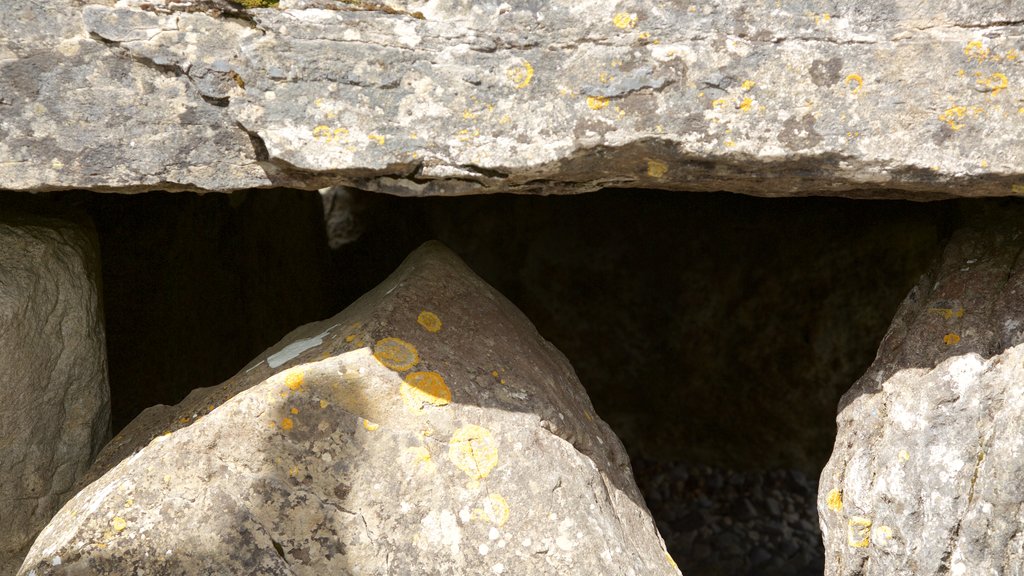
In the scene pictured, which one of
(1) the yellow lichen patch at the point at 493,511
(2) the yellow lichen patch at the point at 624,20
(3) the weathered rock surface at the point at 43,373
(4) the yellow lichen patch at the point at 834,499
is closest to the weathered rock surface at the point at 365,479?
(1) the yellow lichen patch at the point at 493,511

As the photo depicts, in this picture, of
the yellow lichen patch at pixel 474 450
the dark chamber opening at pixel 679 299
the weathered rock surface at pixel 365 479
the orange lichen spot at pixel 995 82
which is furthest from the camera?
the dark chamber opening at pixel 679 299

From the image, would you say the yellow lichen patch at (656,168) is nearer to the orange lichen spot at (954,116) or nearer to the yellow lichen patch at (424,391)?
the orange lichen spot at (954,116)

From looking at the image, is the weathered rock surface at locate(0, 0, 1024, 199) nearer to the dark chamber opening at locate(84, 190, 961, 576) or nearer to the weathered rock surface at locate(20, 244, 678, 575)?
the weathered rock surface at locate(20, 244, 678, 575)

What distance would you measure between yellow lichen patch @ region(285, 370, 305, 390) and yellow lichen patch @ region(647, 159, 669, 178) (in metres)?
0.83

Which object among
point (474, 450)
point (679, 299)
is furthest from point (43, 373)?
point (679, 299)

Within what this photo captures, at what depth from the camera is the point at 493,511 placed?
1671 millimetres

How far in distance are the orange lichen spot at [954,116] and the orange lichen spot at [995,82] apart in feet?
0.17

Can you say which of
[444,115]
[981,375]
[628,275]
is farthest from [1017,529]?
[628,275]

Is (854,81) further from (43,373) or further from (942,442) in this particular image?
(43,373)

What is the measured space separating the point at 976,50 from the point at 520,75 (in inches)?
31.6

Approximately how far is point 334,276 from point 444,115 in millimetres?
2011

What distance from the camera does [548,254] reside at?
144 inches

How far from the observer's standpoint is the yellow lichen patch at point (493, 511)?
1.67 meters

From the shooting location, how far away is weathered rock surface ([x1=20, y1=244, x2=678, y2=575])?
1597mm
